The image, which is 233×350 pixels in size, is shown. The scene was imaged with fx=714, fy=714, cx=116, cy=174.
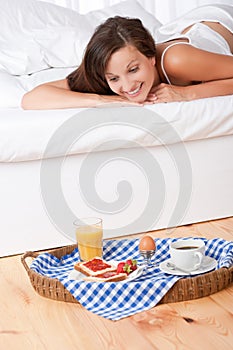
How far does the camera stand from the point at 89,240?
2121mm

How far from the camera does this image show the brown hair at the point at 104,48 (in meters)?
2.55

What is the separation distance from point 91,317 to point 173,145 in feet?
2.81

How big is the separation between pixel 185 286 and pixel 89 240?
14.5 inches

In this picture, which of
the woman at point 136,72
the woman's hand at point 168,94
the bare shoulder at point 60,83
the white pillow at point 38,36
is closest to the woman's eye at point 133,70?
the woman at point 136,72

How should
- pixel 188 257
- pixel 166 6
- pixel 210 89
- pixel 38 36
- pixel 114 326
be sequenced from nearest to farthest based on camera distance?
pixel 114 326, pixel 188 257, pixel 210 89, pixel 38 36, pixel 166 6

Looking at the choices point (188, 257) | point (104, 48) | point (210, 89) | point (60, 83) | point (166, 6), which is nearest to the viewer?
point (188, 257)

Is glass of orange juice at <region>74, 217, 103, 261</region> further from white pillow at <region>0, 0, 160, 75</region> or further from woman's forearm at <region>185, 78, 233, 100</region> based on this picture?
white pillow at <region>0, 0, 160, 75</region>

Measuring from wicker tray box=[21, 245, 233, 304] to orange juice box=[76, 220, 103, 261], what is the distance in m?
0.20

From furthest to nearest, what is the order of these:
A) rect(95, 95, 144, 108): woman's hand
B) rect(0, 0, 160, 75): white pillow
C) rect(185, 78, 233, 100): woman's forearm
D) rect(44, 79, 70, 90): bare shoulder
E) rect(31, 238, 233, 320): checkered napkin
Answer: rect(0, 0, 160, 75): white pillow < rect(44, 79, 70, 90): bare shoulder < rect(185, 78, 233, 100): woman's forearm < rect(95, 95, 144, 108): woman's hand < rect(31, 238, 233, 320): checkered napkin

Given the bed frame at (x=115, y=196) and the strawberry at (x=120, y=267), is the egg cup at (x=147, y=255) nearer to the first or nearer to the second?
the strawberry at (x=120, y=267)

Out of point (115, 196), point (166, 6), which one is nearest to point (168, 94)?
point (115, 196)

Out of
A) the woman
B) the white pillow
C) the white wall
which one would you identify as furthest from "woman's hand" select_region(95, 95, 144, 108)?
the white wall

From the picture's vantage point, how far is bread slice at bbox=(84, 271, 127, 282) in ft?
6.31

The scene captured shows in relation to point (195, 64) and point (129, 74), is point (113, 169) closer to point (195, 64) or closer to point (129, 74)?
point (129, 74)
